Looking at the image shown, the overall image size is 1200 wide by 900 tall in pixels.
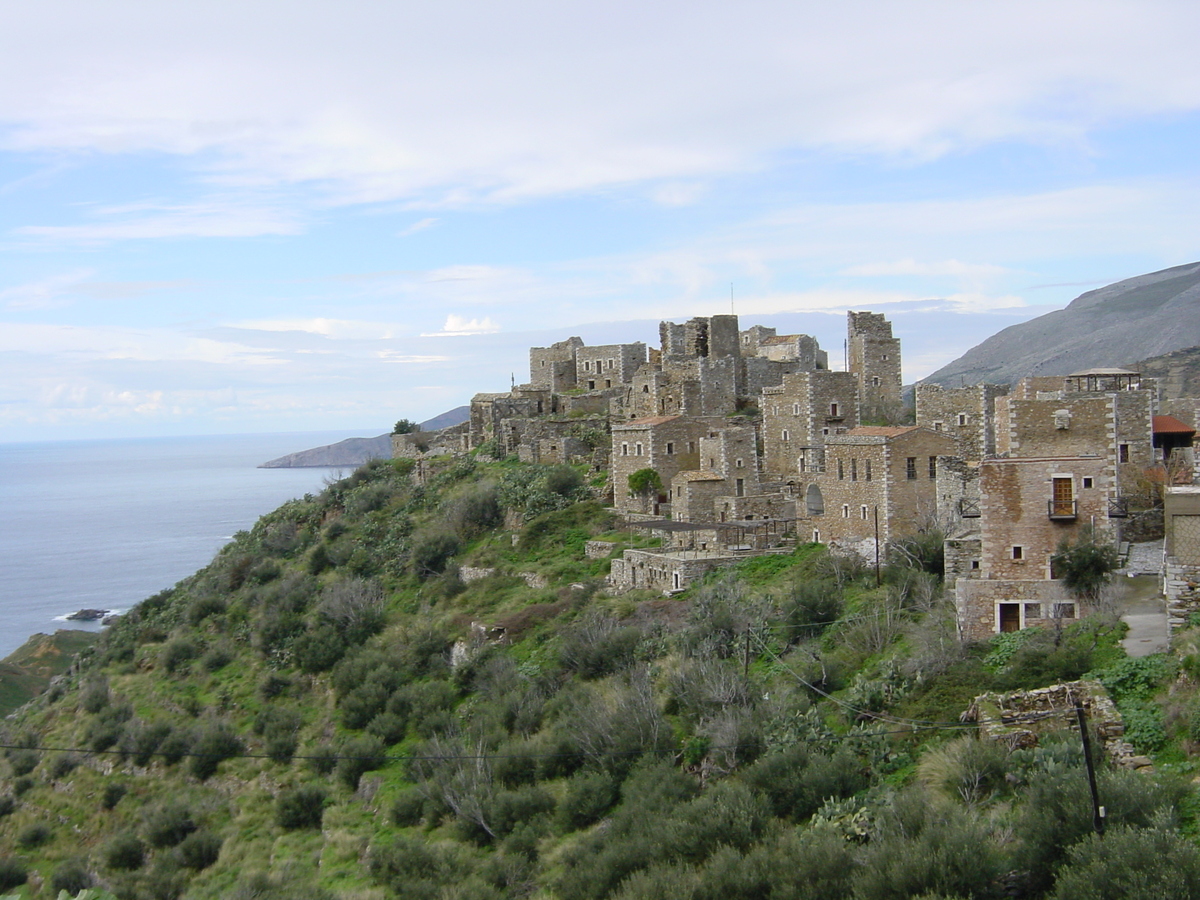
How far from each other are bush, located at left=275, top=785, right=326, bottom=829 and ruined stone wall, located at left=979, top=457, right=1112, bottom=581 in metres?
18.4

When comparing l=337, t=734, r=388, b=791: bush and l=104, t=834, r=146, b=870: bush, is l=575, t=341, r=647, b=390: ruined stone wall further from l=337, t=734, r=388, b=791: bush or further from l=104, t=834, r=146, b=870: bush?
l=104, t=834, r=146, b=870: bush

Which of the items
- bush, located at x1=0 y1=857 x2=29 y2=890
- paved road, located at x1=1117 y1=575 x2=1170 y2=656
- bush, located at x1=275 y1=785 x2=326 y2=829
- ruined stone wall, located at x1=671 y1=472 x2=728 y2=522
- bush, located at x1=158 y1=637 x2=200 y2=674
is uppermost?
ruined stone wall, located at x1=671 y1=472 x2=728 y2=522

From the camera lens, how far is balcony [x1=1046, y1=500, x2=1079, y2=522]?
2198cm

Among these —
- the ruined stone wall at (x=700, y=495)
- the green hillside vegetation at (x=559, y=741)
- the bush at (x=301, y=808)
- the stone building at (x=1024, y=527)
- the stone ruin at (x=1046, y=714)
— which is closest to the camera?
the green hillside vegetation at (x=559, y=741)

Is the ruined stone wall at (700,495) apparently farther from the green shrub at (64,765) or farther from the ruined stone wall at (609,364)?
the green shrub at (64,765)

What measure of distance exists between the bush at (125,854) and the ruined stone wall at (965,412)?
1098 inches

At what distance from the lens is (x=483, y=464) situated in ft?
174

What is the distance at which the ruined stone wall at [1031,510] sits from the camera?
22062mm

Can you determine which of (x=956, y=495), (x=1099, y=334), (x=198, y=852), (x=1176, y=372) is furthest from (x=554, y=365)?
(x=1099, y=334)

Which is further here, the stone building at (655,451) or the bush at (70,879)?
the stone building at (655,451)

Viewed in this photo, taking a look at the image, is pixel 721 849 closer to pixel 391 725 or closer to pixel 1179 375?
pixel 391 725

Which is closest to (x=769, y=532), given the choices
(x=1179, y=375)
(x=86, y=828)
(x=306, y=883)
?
(x=306, y=883)

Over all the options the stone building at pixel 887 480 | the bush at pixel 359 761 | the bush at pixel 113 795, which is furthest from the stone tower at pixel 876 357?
the bush at pixel 113 795

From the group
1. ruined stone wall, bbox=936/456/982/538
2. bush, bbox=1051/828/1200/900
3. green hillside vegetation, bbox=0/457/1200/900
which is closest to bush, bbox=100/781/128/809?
green hillside vegetation, bbox=0/457/1200/900
